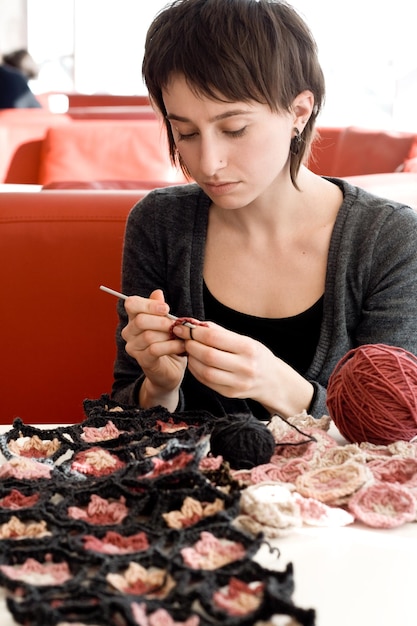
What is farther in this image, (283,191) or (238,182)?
(283,191)

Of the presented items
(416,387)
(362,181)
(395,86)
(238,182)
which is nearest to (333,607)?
(416,387)

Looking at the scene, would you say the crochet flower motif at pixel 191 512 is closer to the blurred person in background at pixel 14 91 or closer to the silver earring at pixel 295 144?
the silver earring at pixel 295 144

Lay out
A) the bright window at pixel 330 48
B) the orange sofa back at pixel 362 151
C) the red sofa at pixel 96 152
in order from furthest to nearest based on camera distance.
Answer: the bright window at pixel 330 48 < the red sofa at pixel 96 152 < the orange sofa back at pixel 362 151

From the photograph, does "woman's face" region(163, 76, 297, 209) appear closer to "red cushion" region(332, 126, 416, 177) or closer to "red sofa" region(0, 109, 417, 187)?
"red cushion" region(332, 126, 416, 177)

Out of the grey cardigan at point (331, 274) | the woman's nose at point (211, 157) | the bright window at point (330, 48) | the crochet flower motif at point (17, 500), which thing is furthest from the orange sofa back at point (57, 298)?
the bright window at point (330, 48)

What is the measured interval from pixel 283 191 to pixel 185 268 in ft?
0.62

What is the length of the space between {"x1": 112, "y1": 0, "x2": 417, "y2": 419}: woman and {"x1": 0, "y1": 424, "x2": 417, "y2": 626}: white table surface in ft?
0.99

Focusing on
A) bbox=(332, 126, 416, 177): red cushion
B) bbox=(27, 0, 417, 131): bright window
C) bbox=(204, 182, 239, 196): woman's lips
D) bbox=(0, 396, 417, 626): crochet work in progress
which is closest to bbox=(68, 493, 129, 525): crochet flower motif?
bbox=(0, 396, 417, 626): crochet work in progress

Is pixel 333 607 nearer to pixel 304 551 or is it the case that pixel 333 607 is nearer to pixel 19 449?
pixel 304 551

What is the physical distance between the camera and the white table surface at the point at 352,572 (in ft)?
1.81

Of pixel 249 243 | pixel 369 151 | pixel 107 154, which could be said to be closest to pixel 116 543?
pixel 249 243

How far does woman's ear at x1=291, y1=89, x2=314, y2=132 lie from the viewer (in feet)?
3.74

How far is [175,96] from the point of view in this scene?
1.05m

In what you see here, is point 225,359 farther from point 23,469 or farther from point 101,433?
point 23,469
